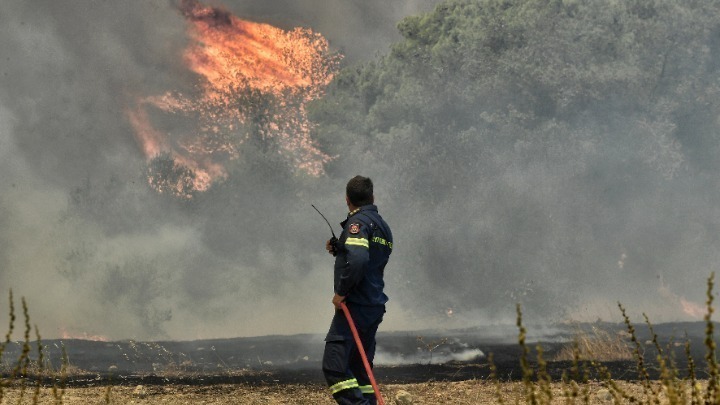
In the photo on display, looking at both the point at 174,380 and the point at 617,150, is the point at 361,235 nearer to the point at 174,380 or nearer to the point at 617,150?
the point at 174,380

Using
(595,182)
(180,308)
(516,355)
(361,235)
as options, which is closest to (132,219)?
(180,308)

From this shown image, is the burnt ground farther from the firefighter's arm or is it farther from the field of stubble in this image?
the firefighter's arm

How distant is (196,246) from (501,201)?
42.2ft

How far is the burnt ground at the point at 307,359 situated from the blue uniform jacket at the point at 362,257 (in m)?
5.00

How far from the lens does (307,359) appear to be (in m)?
19.2

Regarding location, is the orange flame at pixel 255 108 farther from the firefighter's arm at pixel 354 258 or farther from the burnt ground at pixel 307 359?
the firefighter's arm at pixel 354 258

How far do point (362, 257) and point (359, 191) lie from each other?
24.0 inches

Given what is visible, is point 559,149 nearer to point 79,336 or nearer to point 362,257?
point 79,336

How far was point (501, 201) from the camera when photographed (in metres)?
31.6

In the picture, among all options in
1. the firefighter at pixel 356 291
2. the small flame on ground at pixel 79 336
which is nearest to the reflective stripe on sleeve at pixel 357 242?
the firefighter at pixel 356 291

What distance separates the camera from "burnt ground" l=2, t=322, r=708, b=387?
1405cm

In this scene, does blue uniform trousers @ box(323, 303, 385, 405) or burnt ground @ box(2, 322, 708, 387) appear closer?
blue uniform trousers @ box(323, 303, 385, 405)

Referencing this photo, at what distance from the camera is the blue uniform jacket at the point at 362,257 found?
22.5ft

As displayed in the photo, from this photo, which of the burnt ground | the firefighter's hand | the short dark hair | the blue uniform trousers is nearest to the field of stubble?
the burnt ground
